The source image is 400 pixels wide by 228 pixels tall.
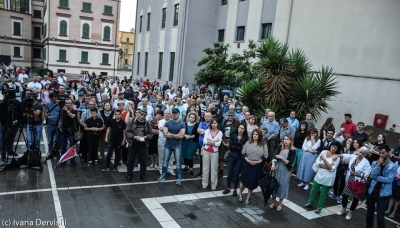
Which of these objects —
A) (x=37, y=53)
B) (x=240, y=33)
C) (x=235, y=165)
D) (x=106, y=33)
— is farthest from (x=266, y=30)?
(x=37, y=53)

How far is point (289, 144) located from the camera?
6480 mm

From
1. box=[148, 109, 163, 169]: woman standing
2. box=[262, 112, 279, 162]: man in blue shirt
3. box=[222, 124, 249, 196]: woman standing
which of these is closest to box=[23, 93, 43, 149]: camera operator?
box=[148, 109, 163, 169]: woman standing

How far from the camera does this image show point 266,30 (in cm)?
1881

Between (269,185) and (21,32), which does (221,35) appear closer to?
(269,185)

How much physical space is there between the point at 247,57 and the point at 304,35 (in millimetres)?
3407

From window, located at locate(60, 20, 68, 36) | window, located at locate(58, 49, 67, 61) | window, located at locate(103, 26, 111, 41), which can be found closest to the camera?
window, located at locate(60, 20, 68, 36)

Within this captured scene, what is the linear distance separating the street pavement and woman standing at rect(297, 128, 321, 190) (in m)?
0.49

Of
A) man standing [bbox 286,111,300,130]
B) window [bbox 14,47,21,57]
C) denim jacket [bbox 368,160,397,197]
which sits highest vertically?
window [bbox 14,47,21,57]

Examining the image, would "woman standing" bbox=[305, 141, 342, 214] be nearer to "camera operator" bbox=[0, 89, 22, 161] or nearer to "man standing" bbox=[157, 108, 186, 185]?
"man standing" bbox=[157, 108, 186, 185]

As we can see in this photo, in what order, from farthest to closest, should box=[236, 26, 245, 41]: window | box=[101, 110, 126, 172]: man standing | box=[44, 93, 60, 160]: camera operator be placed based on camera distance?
box=[236, 26, 245, 41]: window, box=[44, 93, 60, 160]: camera operator, box=[101, 110, 126, 172]: man standing

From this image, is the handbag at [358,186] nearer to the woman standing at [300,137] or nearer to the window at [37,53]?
the woman standing at [300,137]

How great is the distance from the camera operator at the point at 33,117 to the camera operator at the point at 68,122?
57 centimetres

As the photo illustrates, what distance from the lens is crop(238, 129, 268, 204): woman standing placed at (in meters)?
6.62

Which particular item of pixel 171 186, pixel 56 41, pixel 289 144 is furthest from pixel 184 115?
pixel 56 41
